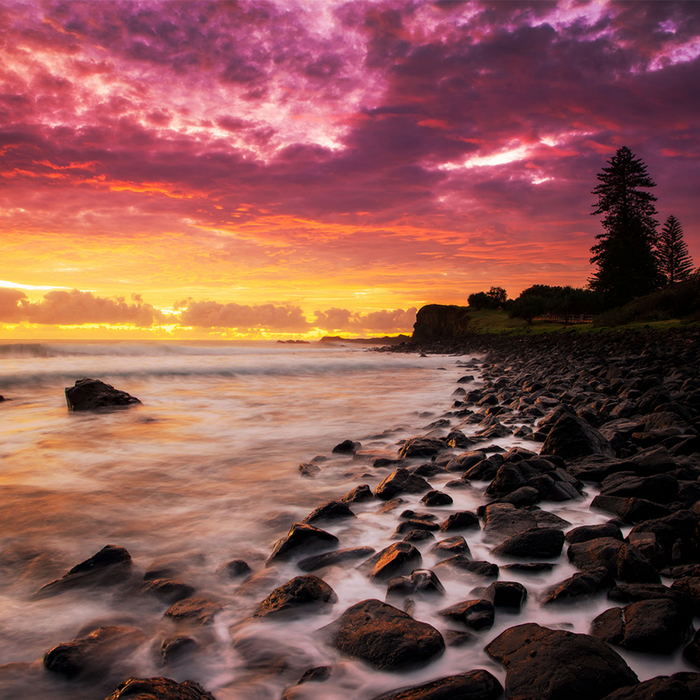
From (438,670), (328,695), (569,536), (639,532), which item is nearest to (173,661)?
(328,695)

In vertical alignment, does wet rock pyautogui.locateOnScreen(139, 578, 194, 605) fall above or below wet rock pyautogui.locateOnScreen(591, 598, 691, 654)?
below

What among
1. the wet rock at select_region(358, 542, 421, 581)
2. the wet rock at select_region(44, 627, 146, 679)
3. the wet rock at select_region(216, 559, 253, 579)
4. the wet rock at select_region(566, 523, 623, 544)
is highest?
the wet rock at select_region(566, 523, 623, 544)

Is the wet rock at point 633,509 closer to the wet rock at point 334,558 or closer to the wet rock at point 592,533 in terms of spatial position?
the wet rock at point 592,533

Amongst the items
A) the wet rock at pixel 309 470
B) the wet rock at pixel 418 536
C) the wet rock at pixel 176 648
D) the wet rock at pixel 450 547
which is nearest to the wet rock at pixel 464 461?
the wet rock at pixel 309 470

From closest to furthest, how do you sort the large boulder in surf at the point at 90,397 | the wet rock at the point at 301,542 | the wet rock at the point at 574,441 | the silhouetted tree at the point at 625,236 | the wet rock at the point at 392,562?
1. the wet rock at the point at 392,562
2. the wet rock at the point at 301,542
3. the wet rock at the point at 574,441
4. the large boulder in surf at the point at 90,397
5. the silhouetted tree at the point at 625,236

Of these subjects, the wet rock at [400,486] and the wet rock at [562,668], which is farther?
the wet rock at [400,486]

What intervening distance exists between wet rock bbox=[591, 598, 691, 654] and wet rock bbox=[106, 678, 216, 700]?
1.72 m

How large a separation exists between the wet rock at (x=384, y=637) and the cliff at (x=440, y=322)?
2672 inches

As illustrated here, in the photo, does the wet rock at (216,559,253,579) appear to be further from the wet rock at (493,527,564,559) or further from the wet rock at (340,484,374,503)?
the wet rock at (493,527,564,559)

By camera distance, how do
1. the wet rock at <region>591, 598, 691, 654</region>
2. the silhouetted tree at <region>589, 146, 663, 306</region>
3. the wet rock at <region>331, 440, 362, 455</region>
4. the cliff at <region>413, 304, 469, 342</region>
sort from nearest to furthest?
the wet rock at <region>591, 598, 691, 654</region>, the wet rock at <region>331, 440, 362, 455</region>, the silhouetted tree at <region>589, 146, 663, 306</region>, the cliff at <region>413, 304, 469, 342</region>

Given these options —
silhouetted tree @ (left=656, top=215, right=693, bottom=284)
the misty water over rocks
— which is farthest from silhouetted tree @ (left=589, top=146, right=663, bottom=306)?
the misty water over rocks

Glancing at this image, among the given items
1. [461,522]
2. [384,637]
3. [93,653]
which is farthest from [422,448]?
[93,653]

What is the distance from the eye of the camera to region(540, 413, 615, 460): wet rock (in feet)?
14.2

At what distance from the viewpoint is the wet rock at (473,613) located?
2.04 meters
